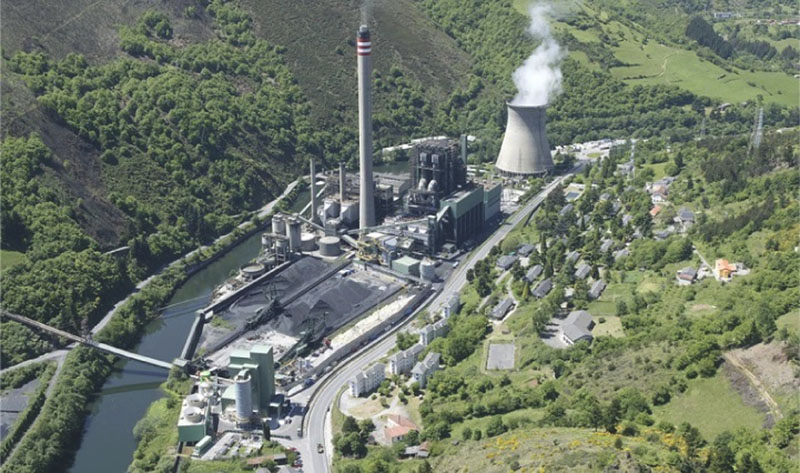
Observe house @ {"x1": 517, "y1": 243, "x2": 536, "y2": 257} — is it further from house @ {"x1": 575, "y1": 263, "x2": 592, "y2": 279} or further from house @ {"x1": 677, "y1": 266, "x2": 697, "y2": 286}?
house @ {"x1": 677, "y1": 266, "x2": 697, "y2": 286}

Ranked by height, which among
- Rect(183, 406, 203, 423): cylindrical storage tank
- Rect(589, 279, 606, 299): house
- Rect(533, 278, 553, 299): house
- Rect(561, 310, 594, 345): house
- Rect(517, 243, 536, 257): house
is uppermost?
Rect(561, 310, 594, 345): house

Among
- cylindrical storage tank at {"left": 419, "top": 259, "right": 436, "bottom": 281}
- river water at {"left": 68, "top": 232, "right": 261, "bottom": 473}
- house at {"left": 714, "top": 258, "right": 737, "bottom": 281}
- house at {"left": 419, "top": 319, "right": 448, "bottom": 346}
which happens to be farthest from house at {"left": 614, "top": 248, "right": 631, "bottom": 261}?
river water at {"left": 68, "top": 232, "right": 261, "bottom": 473}

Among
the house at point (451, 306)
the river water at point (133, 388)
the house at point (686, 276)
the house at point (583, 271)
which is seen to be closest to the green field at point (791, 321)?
the house at point (686, 276)

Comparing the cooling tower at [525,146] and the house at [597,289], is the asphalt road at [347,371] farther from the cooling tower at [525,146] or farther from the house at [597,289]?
the house at [597,289]

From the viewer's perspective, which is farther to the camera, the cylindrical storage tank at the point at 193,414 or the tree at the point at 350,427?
the cylindrical storage tank at the point at 193,414

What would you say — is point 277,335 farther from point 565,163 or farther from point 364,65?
point 565,163

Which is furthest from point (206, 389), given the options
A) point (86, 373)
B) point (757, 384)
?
point (757, 384)
